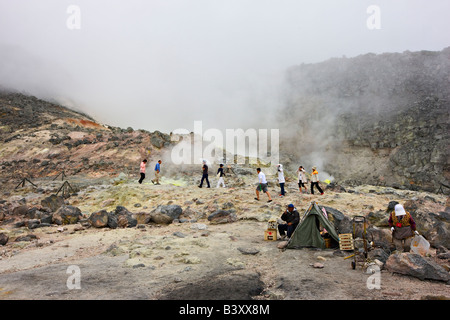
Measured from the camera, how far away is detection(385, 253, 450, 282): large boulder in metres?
4.75

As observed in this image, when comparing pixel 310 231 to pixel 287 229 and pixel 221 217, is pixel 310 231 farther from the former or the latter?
pixel 221 217

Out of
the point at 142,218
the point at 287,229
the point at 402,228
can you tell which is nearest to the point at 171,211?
the point at 142,218

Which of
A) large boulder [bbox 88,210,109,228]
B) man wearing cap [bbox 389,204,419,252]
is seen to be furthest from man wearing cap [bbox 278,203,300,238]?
large boulder [bbox 88,210,109,228]

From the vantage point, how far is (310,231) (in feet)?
23.4

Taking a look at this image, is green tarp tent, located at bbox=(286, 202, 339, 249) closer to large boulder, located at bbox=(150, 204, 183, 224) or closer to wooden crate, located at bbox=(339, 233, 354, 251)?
wooden crate, located at bbox=(339, 233, 354, 251)

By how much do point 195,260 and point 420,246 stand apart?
4.84m

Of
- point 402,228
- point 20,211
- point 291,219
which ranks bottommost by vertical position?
point 20,211

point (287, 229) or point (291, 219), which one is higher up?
point (291, 219)

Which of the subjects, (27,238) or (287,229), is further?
(27,238)

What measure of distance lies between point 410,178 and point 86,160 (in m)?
36.8

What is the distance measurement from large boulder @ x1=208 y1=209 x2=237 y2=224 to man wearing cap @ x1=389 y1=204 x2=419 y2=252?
5.52m

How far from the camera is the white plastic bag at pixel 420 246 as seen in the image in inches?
235

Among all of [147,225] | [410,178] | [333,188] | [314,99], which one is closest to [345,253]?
[147,225]
